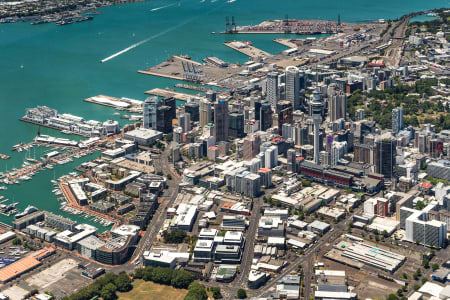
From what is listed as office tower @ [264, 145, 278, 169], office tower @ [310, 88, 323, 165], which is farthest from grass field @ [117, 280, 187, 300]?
office tower @ [310, 88, 323, 165]

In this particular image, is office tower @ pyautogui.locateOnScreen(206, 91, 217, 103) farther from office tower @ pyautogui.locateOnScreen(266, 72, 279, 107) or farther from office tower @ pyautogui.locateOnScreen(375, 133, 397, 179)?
office tower @ pyautogui.locateOnScreen(375, 133, 397, 179)

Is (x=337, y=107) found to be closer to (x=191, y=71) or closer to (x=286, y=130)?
(x=286, y=130)

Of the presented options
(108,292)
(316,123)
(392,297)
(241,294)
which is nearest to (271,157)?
(316,123)

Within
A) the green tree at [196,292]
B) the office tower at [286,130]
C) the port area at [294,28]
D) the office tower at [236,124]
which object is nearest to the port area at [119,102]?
the office tower at [236,124]

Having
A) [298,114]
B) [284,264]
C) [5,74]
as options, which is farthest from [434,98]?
[5,74]

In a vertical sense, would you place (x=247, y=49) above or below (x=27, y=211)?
above

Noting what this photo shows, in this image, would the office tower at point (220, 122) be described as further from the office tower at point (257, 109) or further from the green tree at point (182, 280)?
the green tree at point (182, 280)
